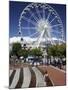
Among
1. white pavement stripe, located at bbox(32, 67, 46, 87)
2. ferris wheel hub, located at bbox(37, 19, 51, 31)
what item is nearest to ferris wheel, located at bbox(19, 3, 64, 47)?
ferris wheel hub, located at bbox(37, 19, 51, 31)

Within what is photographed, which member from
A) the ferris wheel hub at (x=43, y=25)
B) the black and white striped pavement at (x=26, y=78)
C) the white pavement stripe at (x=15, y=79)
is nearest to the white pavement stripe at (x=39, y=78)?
the black and white striped pavement at (x=26, y=78)

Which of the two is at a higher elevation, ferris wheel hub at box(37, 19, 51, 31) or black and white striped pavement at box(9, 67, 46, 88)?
ferris wheel hub at box(37, 19, 51, 31)

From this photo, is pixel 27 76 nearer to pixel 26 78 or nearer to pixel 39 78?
pixel 26 78

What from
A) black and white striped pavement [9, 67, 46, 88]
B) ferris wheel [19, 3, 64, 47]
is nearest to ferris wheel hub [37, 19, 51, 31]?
ferris wheel [19, 3, 64, 47]

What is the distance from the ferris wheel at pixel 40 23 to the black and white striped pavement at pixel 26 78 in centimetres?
28

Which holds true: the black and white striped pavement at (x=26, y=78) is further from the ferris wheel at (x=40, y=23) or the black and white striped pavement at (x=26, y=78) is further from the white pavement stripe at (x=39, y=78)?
the ferris wheel at (x=40, y=23)

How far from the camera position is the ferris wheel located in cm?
290

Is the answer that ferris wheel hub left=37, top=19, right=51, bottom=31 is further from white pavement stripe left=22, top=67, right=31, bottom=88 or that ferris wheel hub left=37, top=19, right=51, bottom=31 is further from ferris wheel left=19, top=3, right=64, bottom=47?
white pavement stripe left=22, top=67, right=31, bottom=88

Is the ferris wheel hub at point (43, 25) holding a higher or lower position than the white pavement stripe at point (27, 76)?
higher

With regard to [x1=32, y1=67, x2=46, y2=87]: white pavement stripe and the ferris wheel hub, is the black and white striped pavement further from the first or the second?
the ferris wheel hub

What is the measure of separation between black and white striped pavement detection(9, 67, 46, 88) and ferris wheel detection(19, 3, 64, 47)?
0.28 meters

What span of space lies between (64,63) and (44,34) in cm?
36

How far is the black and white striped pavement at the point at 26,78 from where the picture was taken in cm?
285

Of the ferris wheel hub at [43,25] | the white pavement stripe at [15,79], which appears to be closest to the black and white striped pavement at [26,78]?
the white pavement stripe at [15,79]
